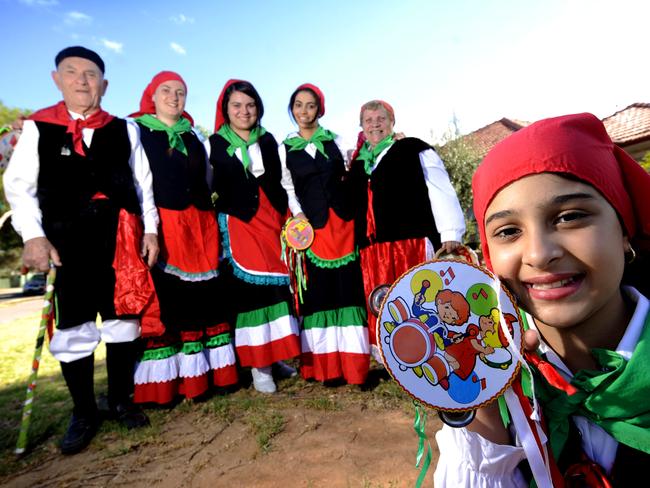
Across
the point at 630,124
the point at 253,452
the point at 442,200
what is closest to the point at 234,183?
the point at 442,200

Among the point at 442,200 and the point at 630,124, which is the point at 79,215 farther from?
the point at 630,124

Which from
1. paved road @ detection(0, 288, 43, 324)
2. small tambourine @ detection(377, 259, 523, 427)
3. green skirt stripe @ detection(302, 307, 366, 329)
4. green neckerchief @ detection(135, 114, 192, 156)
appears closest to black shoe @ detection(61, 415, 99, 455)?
green skirt stripe @ detection(302, 307, 366, 329)

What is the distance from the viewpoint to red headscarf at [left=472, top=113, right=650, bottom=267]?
95cm

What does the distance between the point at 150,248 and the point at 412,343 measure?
6.93 feet

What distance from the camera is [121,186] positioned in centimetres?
256

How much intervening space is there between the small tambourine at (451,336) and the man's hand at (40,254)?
2.05 m

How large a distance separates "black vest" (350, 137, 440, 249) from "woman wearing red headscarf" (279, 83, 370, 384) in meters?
0.27

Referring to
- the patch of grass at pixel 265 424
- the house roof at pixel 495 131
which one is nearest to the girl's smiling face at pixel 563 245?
the patch of grass at pixel 265 424

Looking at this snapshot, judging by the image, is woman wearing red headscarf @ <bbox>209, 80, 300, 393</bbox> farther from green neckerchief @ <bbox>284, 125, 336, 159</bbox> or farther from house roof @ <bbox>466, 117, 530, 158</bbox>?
house roof @ <bbox>466, 117, 530, 158</bbox>

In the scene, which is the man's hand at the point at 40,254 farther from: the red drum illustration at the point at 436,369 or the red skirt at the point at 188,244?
the red drum illustration at the point at 436,369

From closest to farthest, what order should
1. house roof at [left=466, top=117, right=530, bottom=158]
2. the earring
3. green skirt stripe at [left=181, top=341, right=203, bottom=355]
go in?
1. the earring
2. green skirt stripe at [left=181, top=341, right=203, bottom=355]
3. house roof at [left=466, top=117, right=530, bottom=158]

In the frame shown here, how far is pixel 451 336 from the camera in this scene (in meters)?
0.98

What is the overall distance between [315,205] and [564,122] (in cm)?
224

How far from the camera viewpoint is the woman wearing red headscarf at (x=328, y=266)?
3.07 metres
